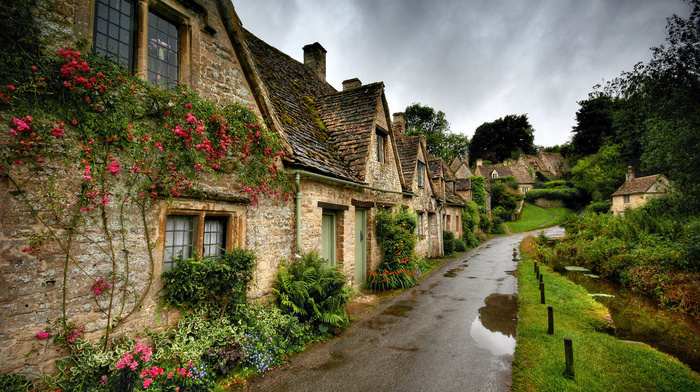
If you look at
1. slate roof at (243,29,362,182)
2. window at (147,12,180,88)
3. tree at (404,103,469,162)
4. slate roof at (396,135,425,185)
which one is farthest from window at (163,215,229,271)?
tree at (404,103,469,162)

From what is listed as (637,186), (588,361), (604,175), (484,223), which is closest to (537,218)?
(604,175)

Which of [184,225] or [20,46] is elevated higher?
[20,46]

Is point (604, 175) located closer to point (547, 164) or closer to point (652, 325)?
point (547, 164)

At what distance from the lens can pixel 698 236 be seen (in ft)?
37.7

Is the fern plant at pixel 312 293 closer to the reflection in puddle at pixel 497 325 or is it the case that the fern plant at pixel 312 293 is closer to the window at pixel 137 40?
the reflection in puddle at pixel 497 325

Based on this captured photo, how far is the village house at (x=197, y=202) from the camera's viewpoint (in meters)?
3.44

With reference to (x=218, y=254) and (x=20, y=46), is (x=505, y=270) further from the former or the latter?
A: (x=20, y=46)

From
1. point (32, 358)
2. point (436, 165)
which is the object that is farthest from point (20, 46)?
point (436, 165)

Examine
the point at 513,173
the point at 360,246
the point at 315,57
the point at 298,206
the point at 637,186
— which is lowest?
the point at 360,246

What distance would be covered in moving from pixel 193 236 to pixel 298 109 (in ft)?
20.7

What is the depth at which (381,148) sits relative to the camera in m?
12.2

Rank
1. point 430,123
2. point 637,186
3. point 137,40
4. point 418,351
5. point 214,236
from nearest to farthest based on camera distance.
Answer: point 137,40, point 214,236, point 418,351, point 637,186, point 430,123

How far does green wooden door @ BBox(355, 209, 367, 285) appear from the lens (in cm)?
1088

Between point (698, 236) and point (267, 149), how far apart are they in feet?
53.1
